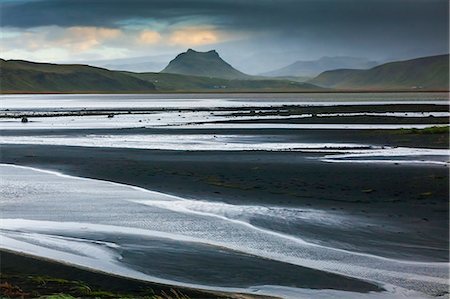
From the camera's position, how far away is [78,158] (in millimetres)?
31125

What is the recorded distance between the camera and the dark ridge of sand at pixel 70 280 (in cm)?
1068

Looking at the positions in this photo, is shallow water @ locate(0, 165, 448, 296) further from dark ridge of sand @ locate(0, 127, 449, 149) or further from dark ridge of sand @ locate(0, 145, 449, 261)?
dark ridge of sand @ locate(0, 127, 449, 149)

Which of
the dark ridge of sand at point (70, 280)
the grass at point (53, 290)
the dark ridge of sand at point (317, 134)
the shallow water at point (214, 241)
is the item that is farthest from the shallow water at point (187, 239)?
the dark ridge of sand at point (317, 134)

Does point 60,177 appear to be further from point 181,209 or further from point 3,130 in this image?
point 3,130

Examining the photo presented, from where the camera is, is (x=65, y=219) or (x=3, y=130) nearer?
(x=65, y=219)

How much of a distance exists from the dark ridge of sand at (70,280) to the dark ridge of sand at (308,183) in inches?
172

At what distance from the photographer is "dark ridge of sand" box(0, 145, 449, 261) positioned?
14672 millimetres

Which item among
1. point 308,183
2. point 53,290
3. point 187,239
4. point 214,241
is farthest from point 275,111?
point 53,290

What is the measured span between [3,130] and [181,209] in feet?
120

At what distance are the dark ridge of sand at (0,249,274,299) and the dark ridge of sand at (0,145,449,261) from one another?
4.37m

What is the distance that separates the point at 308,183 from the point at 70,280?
38.2 feet

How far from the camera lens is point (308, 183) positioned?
22.0m

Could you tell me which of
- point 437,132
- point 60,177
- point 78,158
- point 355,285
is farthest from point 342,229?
point 437,132

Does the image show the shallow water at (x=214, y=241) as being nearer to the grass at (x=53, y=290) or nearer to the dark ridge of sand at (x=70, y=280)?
the dark ridge of sand at (x=70, y=280)
